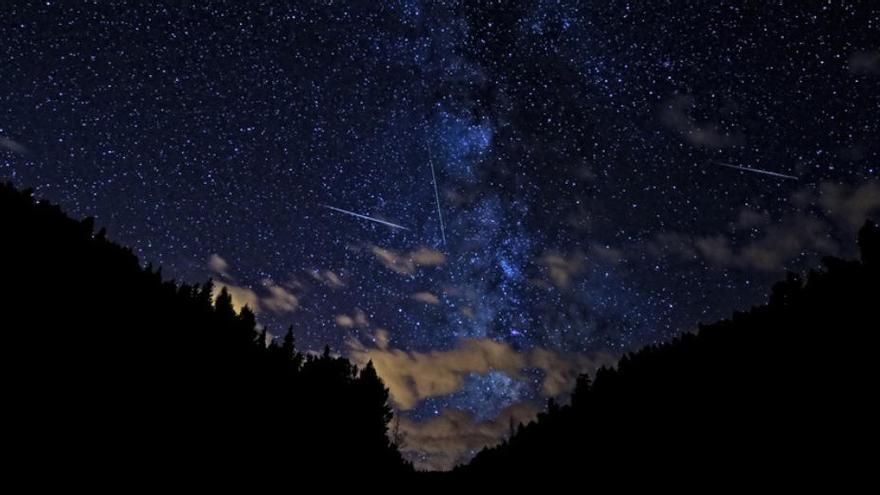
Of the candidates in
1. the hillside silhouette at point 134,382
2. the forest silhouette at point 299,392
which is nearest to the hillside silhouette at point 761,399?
the forest silhouette at point 299,392

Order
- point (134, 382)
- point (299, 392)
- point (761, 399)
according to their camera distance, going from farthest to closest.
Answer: point (299, 392) < point (134, 382) < point (761, 399)

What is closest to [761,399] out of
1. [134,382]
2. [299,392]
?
[134,382]

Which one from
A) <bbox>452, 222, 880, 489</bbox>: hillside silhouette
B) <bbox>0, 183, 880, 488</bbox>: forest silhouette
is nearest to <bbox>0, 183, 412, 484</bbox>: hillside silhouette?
<bbox>0, 183, 880, 488</bbox>: forest silhouette

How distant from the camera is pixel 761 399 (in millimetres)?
27141

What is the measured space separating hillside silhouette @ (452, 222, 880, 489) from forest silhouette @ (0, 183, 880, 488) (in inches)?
3.6

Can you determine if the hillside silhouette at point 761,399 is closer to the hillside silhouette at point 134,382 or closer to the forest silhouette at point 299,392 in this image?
the forest silhouette at point 299,392

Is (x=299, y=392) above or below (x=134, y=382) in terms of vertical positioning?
above

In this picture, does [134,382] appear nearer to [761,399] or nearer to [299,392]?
[299,392]

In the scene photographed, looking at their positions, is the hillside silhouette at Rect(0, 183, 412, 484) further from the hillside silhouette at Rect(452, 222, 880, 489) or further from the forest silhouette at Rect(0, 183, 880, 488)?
the hillside silhouette at Rect(452, 222, 880, 489)

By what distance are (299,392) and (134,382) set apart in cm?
2326

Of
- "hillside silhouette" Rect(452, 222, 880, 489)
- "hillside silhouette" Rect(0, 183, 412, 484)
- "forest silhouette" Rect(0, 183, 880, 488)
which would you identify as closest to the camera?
"hillside silhouette" Rect(452, 222, 880, 489)

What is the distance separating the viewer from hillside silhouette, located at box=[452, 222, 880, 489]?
22719 millimetres

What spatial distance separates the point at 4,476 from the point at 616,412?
39283 millimetres

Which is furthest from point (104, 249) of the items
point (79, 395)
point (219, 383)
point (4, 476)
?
point (4, 476)
